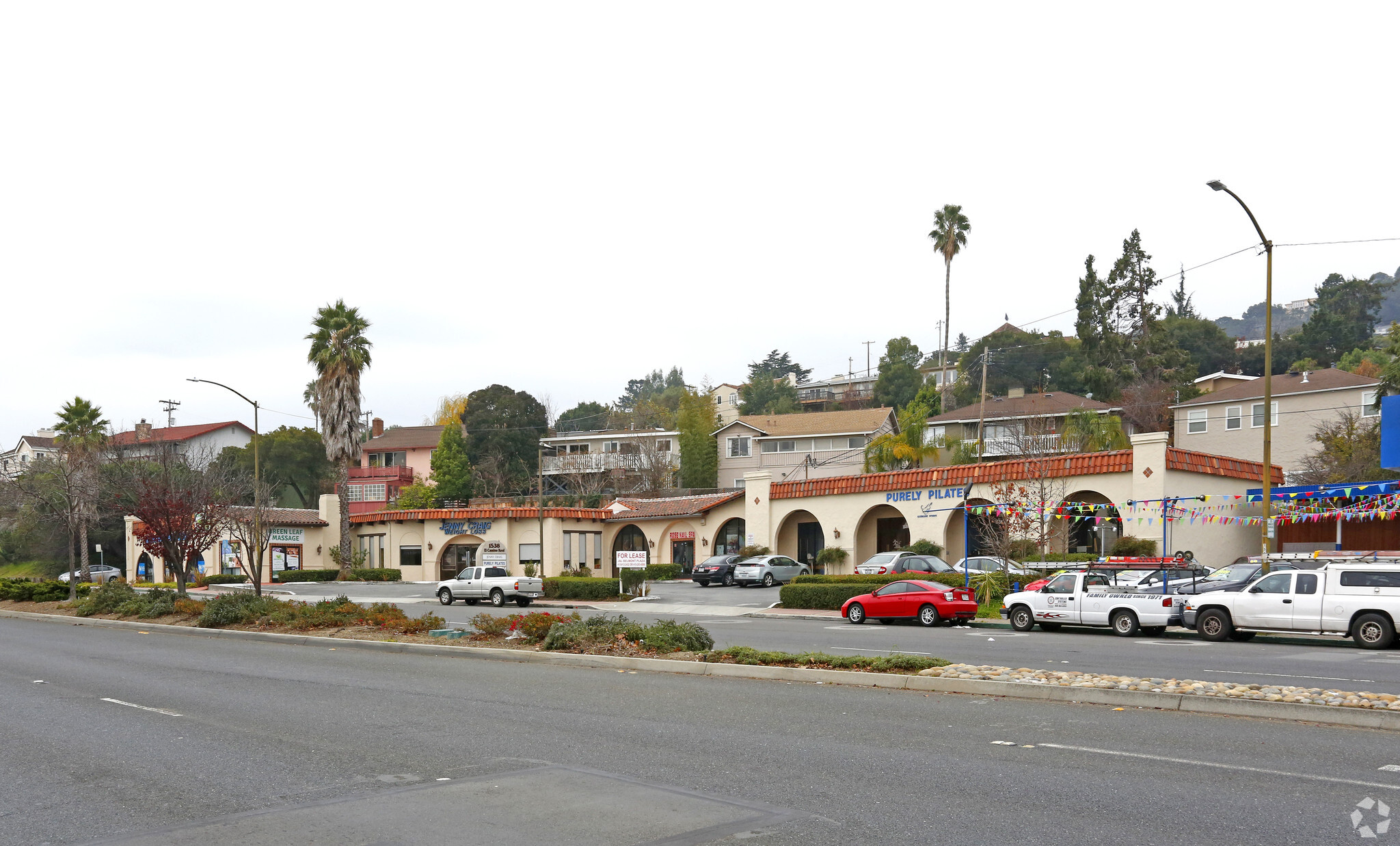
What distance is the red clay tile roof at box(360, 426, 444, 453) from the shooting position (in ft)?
276

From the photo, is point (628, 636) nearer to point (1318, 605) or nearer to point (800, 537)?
point (1318, 605)

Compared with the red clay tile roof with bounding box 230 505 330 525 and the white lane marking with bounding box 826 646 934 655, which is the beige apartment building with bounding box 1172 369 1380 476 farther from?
the red clay tile roof with bounding box 230 505 330 525

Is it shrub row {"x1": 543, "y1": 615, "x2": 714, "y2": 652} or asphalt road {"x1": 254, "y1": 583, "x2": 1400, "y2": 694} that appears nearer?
asphalt road {"x1": 254, "y1": 583, "x2": 1400, "y2": 694}

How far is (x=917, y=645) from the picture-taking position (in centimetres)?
2092

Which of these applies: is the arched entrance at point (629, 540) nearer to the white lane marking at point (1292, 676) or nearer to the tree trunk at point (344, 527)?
the tree trunk at point (344, 527)

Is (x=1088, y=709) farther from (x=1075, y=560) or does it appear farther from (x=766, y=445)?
(x=766, y=445)

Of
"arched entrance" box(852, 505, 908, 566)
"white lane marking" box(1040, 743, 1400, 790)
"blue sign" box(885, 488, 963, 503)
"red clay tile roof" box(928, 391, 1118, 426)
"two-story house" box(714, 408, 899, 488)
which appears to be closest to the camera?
"white lane marking" box(1040, 743, 1400, 790)

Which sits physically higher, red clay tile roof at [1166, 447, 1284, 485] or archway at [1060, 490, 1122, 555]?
red clay tile roof at [1166, 447, 1284, 485]

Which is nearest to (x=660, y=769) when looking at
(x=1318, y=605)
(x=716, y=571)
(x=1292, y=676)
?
(x=1292, y=676)

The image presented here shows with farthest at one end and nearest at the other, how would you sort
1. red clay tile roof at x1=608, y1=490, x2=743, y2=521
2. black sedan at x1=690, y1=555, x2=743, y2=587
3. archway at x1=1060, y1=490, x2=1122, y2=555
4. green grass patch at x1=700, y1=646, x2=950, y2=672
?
red clay tile roof at x1=608, y1=490, x2=743, y2=521 → black sedan at x1=690, y1=555, x2=743, y2=587 → archway at x1=1060, y1=490, x2=1122, y2=555 → green grass patch at x1=700, y1=646, x2=950, y2=672

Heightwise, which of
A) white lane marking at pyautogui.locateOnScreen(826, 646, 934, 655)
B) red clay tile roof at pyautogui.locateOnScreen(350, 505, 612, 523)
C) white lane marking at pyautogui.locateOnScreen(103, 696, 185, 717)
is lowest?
white lane marking at pyautogui.locateOnScreen(826, 646, 934, 655)

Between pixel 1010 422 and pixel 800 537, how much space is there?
64.4 ft

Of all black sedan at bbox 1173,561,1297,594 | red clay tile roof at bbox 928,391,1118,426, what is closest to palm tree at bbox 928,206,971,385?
red clay tile roof at bbox 928,391,1118,426

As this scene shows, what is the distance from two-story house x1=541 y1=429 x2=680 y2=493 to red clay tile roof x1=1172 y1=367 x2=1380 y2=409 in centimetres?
3383
